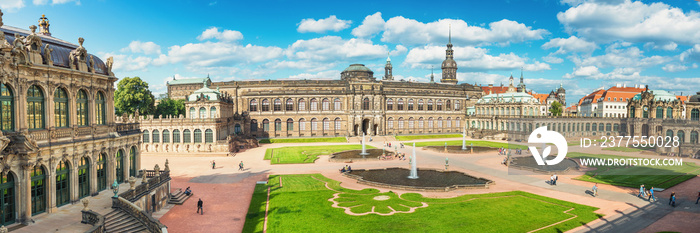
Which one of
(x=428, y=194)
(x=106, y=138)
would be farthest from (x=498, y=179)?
(x=106, y=138)

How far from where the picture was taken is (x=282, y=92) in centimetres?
9638

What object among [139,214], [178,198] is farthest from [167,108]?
[139,214]

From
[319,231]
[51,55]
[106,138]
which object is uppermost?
[51,55]

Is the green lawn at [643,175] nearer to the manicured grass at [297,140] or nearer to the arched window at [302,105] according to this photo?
the manicured grass at [297,140]

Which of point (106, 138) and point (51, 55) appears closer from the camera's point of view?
point (51, 55)

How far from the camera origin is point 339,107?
99.6m

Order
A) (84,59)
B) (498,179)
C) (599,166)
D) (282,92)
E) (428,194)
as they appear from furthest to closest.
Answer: (282,92) < (599,166) < (498,179) < (428,194) < (84,59)

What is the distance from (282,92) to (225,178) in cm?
5389

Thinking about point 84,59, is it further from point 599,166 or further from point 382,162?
point 599,166

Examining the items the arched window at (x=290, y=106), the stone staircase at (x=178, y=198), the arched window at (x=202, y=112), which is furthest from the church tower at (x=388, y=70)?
the stone staircase at (x=178, y=198)

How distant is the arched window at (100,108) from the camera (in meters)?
29.7

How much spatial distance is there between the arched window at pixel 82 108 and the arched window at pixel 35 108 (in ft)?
10.2

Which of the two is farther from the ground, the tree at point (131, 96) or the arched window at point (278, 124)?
the tree at point (131, 96)

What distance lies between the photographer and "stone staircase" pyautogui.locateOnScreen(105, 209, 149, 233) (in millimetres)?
22688
